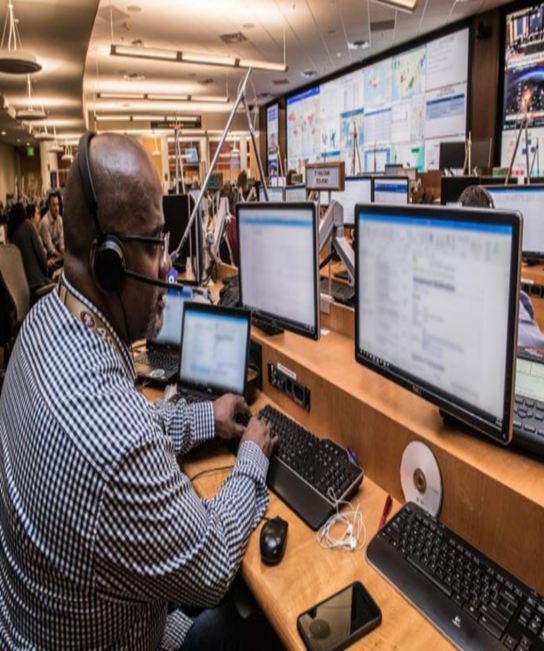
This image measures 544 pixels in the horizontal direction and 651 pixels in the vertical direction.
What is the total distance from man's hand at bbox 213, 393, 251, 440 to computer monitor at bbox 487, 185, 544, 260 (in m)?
2.28

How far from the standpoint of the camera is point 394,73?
840cm

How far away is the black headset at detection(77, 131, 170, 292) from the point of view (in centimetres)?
90

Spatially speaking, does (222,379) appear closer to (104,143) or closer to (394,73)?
(104,143)

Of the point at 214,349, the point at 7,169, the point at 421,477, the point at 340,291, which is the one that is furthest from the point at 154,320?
the point at 7,169

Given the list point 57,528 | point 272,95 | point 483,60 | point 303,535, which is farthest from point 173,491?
point 272,95

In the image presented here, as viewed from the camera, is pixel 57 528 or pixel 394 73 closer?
pixel 57 528

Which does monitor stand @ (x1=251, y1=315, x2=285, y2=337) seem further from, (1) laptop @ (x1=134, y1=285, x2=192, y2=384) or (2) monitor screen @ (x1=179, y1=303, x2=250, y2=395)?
(1) laptop @ (x1=134, y1=285, x2=192, y2=384)

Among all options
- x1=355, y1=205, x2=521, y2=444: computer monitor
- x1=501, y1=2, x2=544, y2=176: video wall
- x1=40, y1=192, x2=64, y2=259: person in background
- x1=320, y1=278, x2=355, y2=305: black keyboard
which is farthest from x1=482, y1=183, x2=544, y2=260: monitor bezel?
x1=40, y1=192, x2=64, y2=259: person in background

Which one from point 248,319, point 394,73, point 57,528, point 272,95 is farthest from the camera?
point 272,95

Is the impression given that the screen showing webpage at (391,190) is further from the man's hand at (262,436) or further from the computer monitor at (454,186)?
the man's hand at (262,436)

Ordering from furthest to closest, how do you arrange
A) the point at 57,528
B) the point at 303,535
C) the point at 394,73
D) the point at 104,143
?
the point at 394,73
the point at 303,535
the point at 104,143
the point at 57,528

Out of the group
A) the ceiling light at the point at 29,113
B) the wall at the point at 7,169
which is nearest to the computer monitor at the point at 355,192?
the ceiling light at the point at 29,113

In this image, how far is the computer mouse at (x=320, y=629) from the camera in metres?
0.80

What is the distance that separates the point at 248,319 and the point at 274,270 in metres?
0.17
